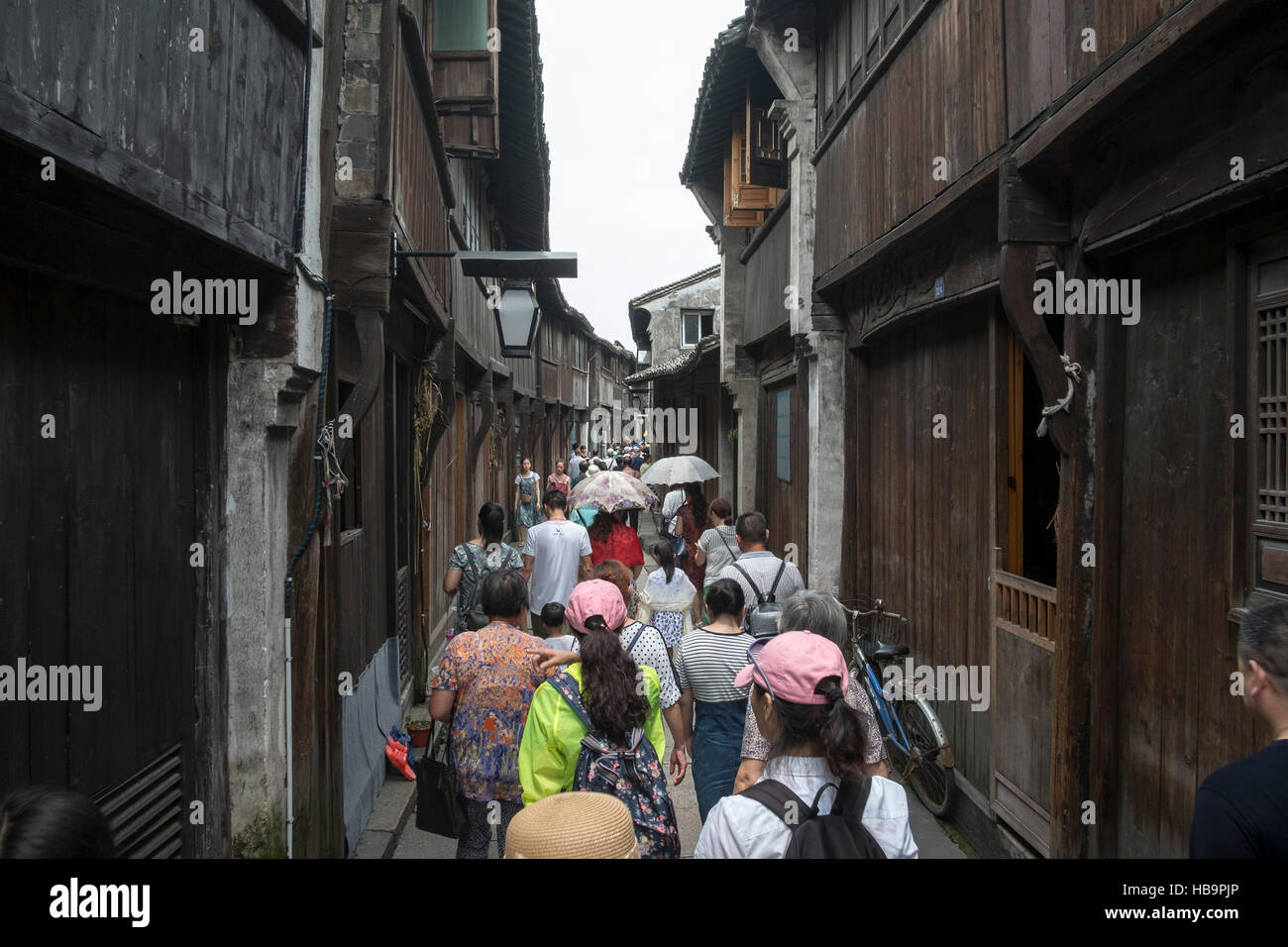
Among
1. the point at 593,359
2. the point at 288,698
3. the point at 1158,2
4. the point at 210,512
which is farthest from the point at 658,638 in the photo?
the point at 593,359

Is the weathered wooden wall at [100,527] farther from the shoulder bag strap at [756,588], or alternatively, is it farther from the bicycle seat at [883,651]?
the bicycle seat at [883,651]

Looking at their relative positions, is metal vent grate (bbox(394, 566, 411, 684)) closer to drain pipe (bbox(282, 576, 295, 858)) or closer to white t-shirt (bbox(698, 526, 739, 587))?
white t-shirt (bbox(698, 526, 739, 587))

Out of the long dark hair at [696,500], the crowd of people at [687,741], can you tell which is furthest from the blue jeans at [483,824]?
the long dark hair at [696,500]

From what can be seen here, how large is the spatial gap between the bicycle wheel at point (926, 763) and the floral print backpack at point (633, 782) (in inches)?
127

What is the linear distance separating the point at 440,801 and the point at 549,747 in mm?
917

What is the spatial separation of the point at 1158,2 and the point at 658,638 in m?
3.01

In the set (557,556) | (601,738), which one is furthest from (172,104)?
(557,556)

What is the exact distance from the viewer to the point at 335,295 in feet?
15.3

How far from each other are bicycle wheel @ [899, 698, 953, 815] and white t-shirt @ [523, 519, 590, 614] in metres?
2.64

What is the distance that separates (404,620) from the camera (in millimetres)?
8305

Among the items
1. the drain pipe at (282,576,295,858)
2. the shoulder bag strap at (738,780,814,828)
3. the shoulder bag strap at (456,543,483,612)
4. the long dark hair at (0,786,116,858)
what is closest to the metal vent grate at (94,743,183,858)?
the drain pipe at (282,576,295,858)

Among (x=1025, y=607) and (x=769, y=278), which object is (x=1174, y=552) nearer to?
(x=1025, y=607)

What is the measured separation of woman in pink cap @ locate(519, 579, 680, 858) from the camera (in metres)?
3.17
